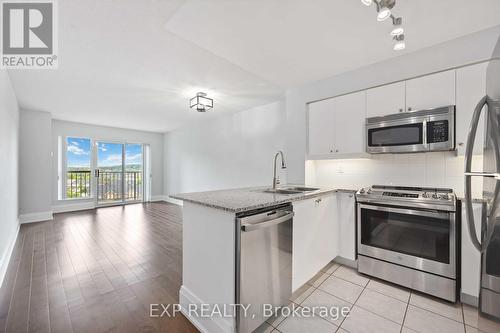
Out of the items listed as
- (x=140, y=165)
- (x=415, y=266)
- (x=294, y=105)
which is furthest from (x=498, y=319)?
(x=140, y=165)

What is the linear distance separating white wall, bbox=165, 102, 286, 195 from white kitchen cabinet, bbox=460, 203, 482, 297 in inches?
99.7

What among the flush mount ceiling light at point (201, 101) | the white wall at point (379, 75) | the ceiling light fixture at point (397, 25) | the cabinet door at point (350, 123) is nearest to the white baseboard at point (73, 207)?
the flush mount ceiling light at point (201, 101)

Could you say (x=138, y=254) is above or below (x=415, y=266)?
below

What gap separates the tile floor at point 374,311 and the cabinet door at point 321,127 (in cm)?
161

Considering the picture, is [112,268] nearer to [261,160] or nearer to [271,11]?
[261,160]

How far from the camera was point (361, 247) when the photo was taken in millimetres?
2316

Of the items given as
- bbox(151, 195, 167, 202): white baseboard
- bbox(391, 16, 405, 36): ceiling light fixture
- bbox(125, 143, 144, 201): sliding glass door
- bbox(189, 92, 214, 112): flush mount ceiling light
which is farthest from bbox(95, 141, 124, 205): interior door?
bbox(391, 16, 405, 36): ceiling light fixture

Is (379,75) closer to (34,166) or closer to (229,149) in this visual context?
(229,149)

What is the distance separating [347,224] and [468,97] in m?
1.68

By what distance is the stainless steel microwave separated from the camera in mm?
1966

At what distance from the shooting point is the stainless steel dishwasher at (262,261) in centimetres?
135

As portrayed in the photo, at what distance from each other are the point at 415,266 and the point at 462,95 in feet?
5.50

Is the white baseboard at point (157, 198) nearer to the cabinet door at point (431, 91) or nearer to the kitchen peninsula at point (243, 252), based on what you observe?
the kitchen peninsula at point (243, 252)

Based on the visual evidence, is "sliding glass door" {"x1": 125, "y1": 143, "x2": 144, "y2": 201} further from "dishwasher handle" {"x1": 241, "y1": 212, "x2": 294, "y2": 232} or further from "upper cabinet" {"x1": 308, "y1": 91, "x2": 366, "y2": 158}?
"dishwasher handle" {"x1": 241, "y1": 212, "x2": 294, "y2": 232}
